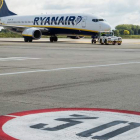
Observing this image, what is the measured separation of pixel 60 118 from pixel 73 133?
107 centimetres

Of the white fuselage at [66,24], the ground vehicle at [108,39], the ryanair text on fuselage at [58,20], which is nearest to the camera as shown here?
the ground vehicle at [108,39]

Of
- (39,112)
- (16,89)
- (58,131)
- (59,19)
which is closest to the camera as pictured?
(58,131)

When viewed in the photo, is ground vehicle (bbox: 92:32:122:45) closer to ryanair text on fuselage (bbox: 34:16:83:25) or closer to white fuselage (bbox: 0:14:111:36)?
white fuselage (bbox: 0:14:111:36)

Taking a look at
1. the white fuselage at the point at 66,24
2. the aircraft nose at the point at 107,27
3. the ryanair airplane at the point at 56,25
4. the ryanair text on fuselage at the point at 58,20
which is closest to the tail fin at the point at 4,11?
the ryanair airplane at the point at 56,25

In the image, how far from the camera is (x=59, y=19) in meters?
54.3

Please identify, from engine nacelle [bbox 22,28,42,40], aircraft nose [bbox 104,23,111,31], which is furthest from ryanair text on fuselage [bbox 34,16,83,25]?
aircraft nose [bbox 104,23,111,31]

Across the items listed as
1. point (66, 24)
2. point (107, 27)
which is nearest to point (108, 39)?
point (107, 27)

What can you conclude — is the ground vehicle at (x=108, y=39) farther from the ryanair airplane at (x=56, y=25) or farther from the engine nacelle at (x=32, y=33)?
the engine nacelle at (x=32, y=33)

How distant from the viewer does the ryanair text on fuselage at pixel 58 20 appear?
171ft

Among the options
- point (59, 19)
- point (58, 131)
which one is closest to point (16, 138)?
point (58, 131)

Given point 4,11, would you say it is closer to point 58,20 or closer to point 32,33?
point 32,33

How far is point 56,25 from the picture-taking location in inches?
2157

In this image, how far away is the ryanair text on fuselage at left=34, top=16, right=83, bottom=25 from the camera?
171 feet

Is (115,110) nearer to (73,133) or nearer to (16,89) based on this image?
(73,133)
